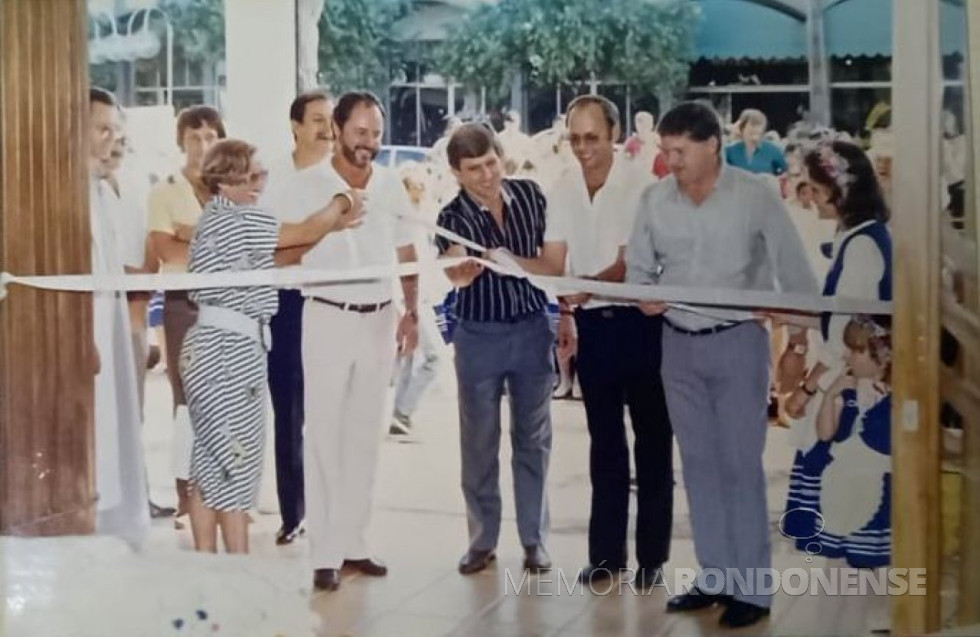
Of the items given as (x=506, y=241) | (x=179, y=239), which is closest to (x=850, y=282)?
(x=506, y=241)

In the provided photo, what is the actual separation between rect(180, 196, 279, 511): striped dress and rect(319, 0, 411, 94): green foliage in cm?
28

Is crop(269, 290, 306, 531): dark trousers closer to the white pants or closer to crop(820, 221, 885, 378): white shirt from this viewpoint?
the white pants

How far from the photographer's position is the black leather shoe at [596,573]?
6.46 feet

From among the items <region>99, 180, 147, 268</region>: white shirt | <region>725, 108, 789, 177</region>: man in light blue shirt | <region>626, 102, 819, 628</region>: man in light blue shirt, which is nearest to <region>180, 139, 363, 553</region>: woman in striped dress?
<region>99, 180, 147, 268</region>: white shirt

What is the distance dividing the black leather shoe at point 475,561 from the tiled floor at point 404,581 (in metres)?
0.01

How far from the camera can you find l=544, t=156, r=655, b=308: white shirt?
196cm

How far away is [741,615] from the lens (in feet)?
6.39

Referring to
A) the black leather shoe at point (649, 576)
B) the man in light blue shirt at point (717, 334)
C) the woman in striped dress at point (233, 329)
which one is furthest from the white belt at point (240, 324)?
the black leather shoe at point (649, 576)

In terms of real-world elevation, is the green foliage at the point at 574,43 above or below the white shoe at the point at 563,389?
above

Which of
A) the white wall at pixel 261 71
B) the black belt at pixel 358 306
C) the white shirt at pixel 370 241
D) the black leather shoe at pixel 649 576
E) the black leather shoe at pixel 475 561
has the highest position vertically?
the white wall at pixel 261 71

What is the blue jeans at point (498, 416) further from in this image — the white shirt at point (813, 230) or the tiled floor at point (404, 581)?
the white shirt at point (813, 230)

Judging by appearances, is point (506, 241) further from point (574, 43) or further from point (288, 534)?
point (288, 534)

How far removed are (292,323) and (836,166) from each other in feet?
3.13

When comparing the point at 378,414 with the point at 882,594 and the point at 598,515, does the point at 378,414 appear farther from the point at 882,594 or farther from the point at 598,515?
the point at 882,594
